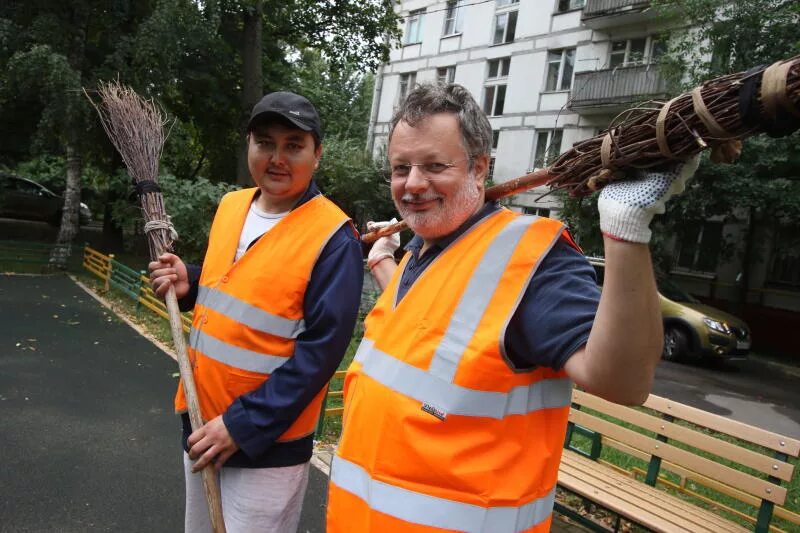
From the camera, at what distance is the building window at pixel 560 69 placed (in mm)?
20109

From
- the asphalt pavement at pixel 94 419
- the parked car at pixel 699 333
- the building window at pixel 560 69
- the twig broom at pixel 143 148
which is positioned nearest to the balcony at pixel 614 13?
the building window at pixel 560 69

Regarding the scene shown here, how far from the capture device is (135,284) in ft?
32.0

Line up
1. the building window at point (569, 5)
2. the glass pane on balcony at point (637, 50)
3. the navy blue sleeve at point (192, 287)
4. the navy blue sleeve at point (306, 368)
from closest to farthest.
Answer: the navy blue sleeve at point (306, 368), the navy blue sleeve at point (192, 287), the glass pane on balcony at point (637, 50), the building window at point (569, 5)

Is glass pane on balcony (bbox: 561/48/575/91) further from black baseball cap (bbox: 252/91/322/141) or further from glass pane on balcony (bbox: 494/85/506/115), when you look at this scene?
black baseball cap (bbox: 252/91/322/141)

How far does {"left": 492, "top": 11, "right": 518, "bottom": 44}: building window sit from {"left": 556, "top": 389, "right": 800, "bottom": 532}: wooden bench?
2019 centimetres

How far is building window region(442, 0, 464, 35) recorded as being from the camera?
78.3 ft

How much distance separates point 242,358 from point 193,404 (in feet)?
0.88

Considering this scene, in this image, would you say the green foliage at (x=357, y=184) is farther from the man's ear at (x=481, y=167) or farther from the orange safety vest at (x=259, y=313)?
the man's ear at (x=481, y=167)

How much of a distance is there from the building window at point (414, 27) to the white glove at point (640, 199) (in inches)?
1024

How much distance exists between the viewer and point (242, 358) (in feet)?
6.81

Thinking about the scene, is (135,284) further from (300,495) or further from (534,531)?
(534,531)

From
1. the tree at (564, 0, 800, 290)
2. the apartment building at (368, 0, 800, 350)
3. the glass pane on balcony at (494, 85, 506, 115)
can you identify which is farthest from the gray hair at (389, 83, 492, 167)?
the glass pane on balcony at (494, 85, 506, 115)

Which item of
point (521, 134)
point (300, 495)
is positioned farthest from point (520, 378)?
point (521, 134)

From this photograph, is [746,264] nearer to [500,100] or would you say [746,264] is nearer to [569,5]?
[569,5]
